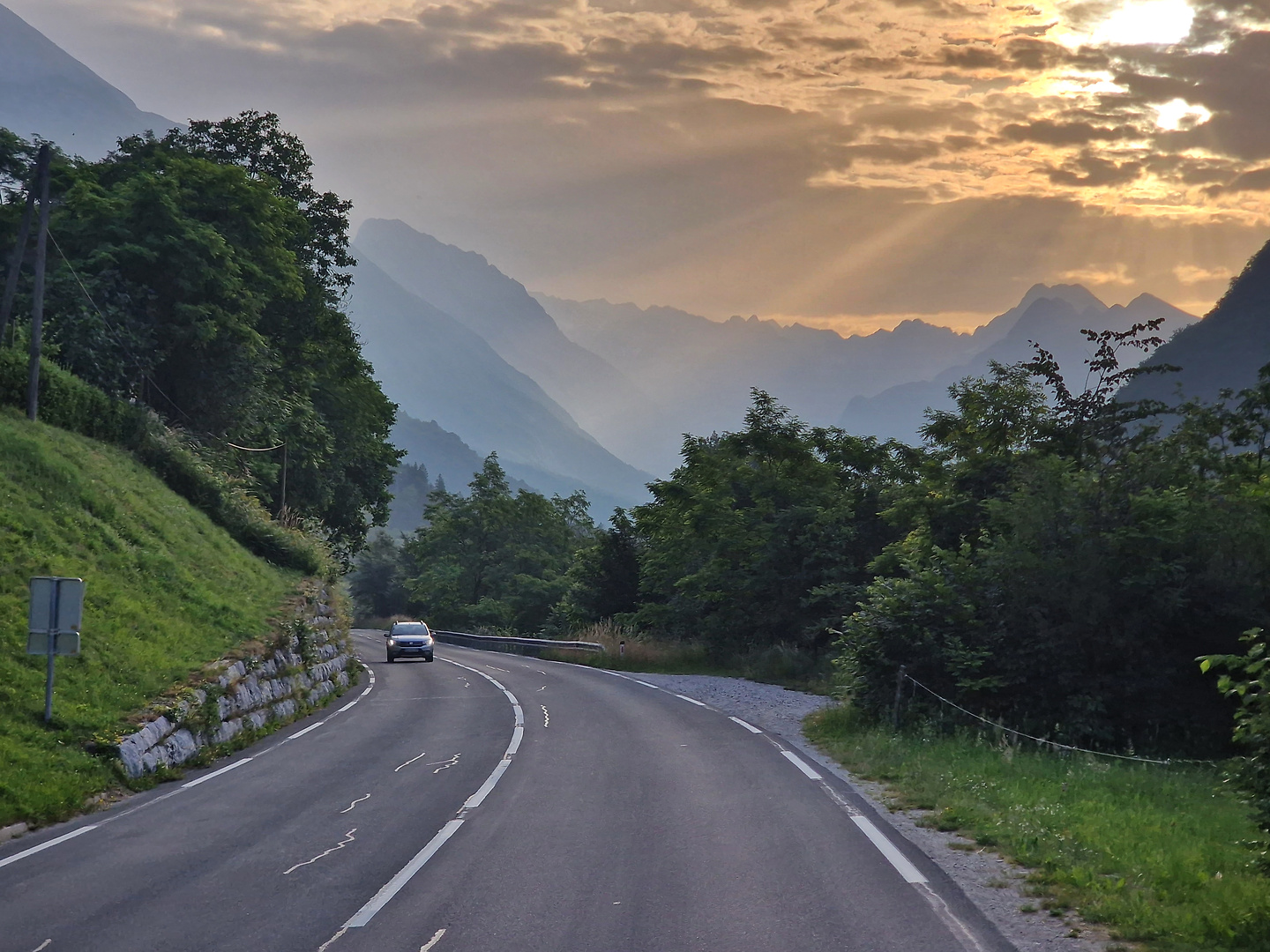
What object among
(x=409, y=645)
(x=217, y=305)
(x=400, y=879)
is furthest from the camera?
(x=409, y=645)

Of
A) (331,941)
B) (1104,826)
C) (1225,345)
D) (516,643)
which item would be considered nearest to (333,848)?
(331,941)

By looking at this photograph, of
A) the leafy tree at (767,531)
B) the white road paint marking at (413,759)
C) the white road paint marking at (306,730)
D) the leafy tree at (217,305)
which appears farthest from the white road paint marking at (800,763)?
the leafy tree at (217,305)

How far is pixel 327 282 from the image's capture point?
4916cm

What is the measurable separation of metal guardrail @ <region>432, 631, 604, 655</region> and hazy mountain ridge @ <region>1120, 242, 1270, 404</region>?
461 feet

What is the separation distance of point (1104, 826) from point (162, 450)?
27.6 metres

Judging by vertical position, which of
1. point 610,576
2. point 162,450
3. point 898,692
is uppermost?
point 162,450

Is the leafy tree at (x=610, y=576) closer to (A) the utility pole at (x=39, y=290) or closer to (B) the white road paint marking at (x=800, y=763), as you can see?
(A) the utility pole at (x=39, y=290)

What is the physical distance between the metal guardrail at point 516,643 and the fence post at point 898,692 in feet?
70.4

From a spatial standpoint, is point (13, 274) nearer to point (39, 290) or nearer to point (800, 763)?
point (39, 290)

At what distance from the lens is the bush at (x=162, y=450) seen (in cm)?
2528

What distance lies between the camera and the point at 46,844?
30.6 feet

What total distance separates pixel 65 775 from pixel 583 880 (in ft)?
23.0

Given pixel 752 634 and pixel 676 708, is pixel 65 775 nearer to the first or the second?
pixel 676 708

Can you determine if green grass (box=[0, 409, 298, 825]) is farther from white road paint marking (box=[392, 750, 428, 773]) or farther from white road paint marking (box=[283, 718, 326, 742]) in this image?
white road paint marking (box=[392, 750, 428, 773])
